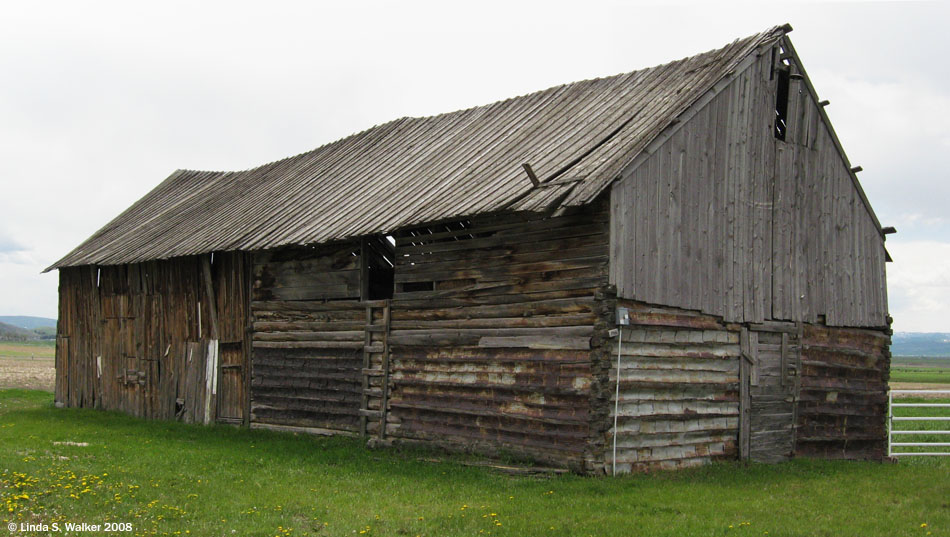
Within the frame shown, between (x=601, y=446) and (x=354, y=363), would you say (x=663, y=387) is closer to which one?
(x=601, y=446)

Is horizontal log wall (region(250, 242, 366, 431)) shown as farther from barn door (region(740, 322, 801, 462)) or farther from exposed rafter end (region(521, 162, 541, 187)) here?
barn door (region(740, 322, 801, 462))

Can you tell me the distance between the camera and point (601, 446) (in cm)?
1325

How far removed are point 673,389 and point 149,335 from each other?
14.4 meters

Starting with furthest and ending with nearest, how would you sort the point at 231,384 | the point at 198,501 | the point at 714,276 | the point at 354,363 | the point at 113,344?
the point at 113,344
the point at 231,384
the point at 354,363
the point at 714,276
the point at 198,501

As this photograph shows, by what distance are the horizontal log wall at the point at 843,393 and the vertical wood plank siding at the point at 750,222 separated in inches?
18.6

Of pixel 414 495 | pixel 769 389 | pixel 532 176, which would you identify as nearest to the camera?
pixel 414 495

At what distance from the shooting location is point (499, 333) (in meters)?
14.8

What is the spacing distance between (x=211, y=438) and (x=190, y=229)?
671cm

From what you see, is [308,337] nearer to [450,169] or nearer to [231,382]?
[231,382]

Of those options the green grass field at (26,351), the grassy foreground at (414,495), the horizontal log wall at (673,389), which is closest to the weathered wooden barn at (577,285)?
the horizontal log wall at (673,389)

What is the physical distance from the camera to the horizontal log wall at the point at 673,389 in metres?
13.7

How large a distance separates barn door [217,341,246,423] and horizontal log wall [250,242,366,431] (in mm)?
595

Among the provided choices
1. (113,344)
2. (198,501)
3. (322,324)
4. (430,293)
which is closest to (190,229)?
(113,344)

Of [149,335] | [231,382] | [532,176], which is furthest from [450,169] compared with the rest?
[149,335]
